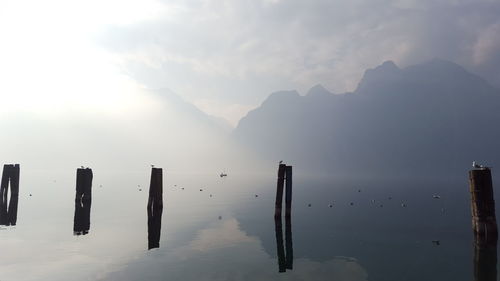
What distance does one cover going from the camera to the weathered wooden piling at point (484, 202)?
19141 millimetres

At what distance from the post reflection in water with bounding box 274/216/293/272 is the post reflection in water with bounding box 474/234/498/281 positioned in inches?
351

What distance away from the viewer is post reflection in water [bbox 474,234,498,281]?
719 inches

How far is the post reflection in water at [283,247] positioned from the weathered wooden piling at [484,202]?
9.68 m

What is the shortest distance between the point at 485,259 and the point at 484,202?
367cm

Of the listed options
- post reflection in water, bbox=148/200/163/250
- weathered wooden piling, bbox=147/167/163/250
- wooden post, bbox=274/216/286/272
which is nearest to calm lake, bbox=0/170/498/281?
wooden post, bbox=274/216/286/272

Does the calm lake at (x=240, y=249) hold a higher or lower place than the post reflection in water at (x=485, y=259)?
lower

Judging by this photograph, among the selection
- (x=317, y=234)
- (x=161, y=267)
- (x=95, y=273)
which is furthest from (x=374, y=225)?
(x=95, y=273)

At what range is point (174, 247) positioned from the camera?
24984 millimetres

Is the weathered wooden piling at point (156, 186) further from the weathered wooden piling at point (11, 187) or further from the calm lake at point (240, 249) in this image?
the weathered wooden piling at point (11, 187)

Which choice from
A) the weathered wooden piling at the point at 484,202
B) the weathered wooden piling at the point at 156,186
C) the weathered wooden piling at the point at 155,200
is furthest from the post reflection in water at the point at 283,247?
the weathered wooden piling at the point at 156,186

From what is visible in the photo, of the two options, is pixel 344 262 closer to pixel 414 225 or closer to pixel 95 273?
pixel 95 273

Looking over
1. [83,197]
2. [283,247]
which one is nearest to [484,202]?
[283,247]

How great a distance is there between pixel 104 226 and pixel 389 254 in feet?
77.2

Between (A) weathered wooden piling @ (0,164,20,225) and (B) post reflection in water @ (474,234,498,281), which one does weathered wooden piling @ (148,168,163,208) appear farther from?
(B) post reflection in water @ (474,234,498,281)
